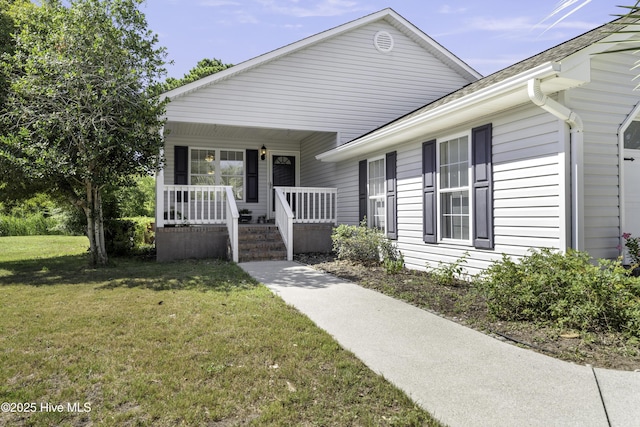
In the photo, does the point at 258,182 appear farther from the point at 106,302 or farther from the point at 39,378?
the point at 39,378

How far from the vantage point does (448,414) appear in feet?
7.95

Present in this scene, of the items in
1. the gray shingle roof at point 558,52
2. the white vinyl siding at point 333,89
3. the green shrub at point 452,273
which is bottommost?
the green shrub at point 452,273

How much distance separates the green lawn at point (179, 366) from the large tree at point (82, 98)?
9.84ft

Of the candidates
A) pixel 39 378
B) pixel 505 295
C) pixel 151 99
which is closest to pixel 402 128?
pixel 505 295

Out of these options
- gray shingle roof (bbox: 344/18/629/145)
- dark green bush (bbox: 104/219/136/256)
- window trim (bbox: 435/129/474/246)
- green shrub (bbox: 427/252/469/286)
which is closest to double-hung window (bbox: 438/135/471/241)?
window trim (bbox: 435/129/474/246)

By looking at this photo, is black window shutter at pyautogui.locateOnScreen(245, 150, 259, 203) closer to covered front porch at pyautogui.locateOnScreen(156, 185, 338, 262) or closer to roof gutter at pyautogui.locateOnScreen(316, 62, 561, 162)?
covered front porch at pyautogui.locateOnScreen(156, 185, 338, 262)

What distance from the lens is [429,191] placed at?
709cm

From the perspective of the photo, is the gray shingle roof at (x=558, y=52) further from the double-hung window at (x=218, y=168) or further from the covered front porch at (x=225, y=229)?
the double-hung window at (x=218, y=168)

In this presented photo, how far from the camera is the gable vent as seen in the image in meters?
10.8

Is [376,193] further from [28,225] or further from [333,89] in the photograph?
[28,225]

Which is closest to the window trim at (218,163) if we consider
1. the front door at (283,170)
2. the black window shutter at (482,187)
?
the front door at (283,170)

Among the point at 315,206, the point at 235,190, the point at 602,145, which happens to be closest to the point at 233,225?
the point at 315,206

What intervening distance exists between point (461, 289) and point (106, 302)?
484cm

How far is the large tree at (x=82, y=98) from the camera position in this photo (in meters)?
7.05
